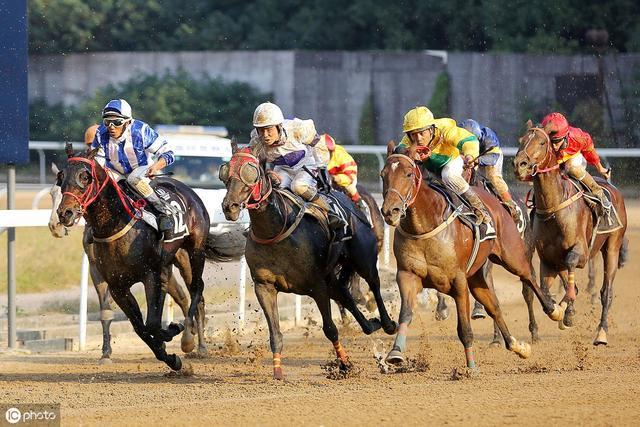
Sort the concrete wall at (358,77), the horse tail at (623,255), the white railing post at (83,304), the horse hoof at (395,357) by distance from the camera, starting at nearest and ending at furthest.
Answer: the horse hoof at (395,357)
the white railing post at (83,304)
the horse tail at (623,255)
the concrete wall at (358,77)

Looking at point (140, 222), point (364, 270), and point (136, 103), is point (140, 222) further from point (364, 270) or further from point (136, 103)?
point (136, 103)

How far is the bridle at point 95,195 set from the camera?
9172mm

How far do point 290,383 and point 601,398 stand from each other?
229cm

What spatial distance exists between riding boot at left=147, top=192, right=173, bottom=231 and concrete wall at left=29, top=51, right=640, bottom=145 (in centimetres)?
1654

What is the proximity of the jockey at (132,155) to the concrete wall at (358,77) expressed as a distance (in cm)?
1654

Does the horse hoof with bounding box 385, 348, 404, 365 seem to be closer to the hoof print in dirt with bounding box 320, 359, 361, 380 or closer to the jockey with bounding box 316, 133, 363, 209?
the hoof print in dirt with bounding box 320, 359, 361, 380

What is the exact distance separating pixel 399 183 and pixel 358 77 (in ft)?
61.9

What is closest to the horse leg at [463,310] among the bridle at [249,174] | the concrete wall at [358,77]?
the bridle at [249,174]

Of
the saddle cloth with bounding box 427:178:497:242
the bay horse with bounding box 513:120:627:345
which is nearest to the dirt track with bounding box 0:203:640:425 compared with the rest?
the bay horse with bounding box 513:120:627:345

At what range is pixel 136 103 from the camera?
92.6 ft

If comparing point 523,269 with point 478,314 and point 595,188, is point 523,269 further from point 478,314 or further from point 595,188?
point 478,314

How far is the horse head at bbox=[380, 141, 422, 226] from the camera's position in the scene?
8.73 metres

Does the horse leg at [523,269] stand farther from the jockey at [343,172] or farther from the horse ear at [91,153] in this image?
the horse ear at [91,153]

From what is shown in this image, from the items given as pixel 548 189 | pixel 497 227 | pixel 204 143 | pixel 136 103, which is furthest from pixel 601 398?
pixel 136 103
